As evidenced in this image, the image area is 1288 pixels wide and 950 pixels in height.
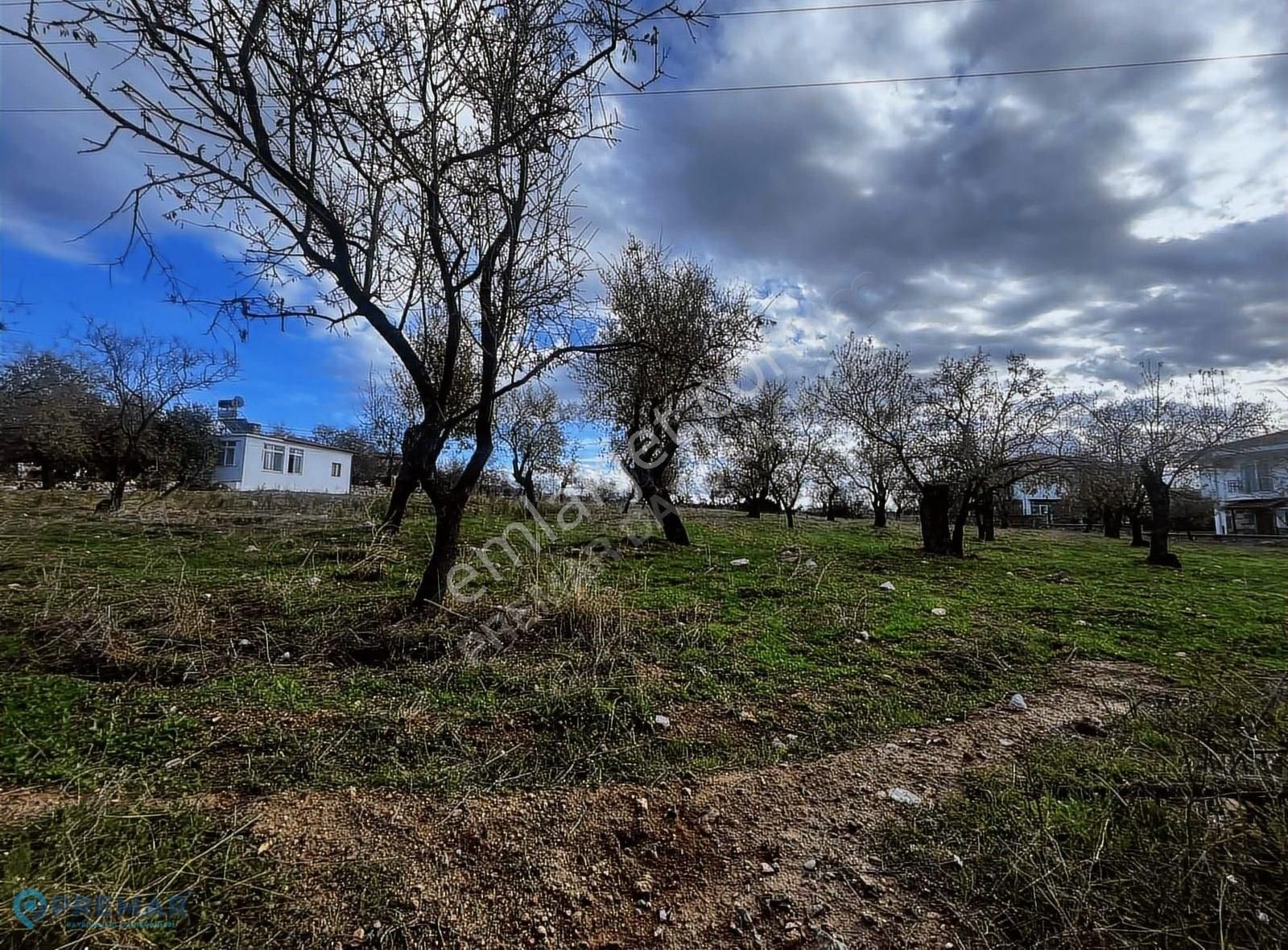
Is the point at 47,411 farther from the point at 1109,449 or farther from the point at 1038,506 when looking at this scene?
the point at 1038,506

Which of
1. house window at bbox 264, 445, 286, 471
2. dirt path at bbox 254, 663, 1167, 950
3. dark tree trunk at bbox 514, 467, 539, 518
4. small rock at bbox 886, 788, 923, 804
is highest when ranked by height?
house window at bbox 264, 445, 286, 471

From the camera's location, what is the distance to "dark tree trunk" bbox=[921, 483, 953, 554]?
33.2ft

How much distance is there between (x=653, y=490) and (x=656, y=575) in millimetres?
3614

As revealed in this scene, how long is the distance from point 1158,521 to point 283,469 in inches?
1691

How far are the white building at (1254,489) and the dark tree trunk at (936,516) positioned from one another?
32.2ft

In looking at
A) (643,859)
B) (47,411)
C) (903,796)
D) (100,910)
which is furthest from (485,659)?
(47,411)

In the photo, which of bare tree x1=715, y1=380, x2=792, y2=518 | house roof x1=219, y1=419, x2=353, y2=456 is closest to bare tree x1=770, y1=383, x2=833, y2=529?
bare tree x1=715, y1=380, x2=792, y2=518

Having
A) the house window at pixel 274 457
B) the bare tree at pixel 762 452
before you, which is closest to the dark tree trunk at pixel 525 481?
the bare tree at pixel 762 452

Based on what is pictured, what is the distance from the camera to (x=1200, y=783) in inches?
62.0

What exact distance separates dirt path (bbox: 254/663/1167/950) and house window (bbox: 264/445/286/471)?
38.8 metres

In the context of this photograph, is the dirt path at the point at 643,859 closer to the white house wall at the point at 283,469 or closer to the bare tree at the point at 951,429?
the bare tree at the point at 951,429

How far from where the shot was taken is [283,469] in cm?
3444

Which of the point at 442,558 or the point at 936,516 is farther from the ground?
the point at 936,516

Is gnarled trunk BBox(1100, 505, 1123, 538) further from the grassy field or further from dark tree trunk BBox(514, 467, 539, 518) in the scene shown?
dark tree trunk BBox(514, 467, 539, 518)
